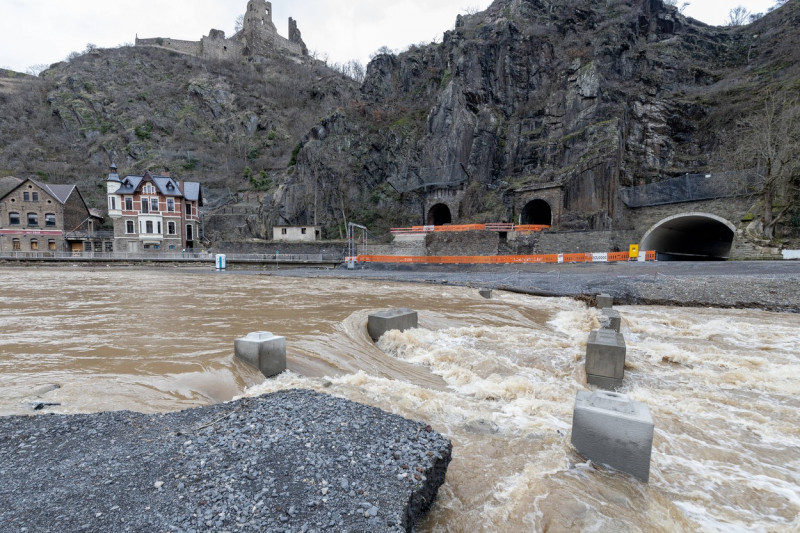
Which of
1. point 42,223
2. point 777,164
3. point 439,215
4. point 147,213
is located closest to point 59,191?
point 42,223

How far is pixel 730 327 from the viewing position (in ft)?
35.9

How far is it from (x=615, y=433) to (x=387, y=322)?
6.24 meters

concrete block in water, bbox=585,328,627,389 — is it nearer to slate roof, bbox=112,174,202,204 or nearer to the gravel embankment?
the gravel embankment

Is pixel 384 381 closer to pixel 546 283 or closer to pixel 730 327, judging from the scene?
pixel 730 327

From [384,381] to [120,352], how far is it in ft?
18.1

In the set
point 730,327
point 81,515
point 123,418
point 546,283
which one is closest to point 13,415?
point 123,418

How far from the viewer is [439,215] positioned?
1777 inches

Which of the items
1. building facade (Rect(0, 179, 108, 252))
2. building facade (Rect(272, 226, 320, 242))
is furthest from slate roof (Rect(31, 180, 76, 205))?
building facade (Rect(272, 226, 320, 242))

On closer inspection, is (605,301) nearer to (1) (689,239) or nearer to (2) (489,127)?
(1) (689,239)

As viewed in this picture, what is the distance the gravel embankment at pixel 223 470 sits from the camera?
8.45 feet

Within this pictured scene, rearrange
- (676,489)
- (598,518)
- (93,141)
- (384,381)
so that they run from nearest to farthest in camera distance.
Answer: (598,518) < (676,489) < (384,381) < (93,141)

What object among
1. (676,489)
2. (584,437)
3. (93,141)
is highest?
(93,141)

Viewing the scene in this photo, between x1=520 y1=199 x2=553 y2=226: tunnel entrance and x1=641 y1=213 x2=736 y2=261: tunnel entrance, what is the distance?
380 inches

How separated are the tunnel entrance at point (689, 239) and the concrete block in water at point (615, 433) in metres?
30.7
